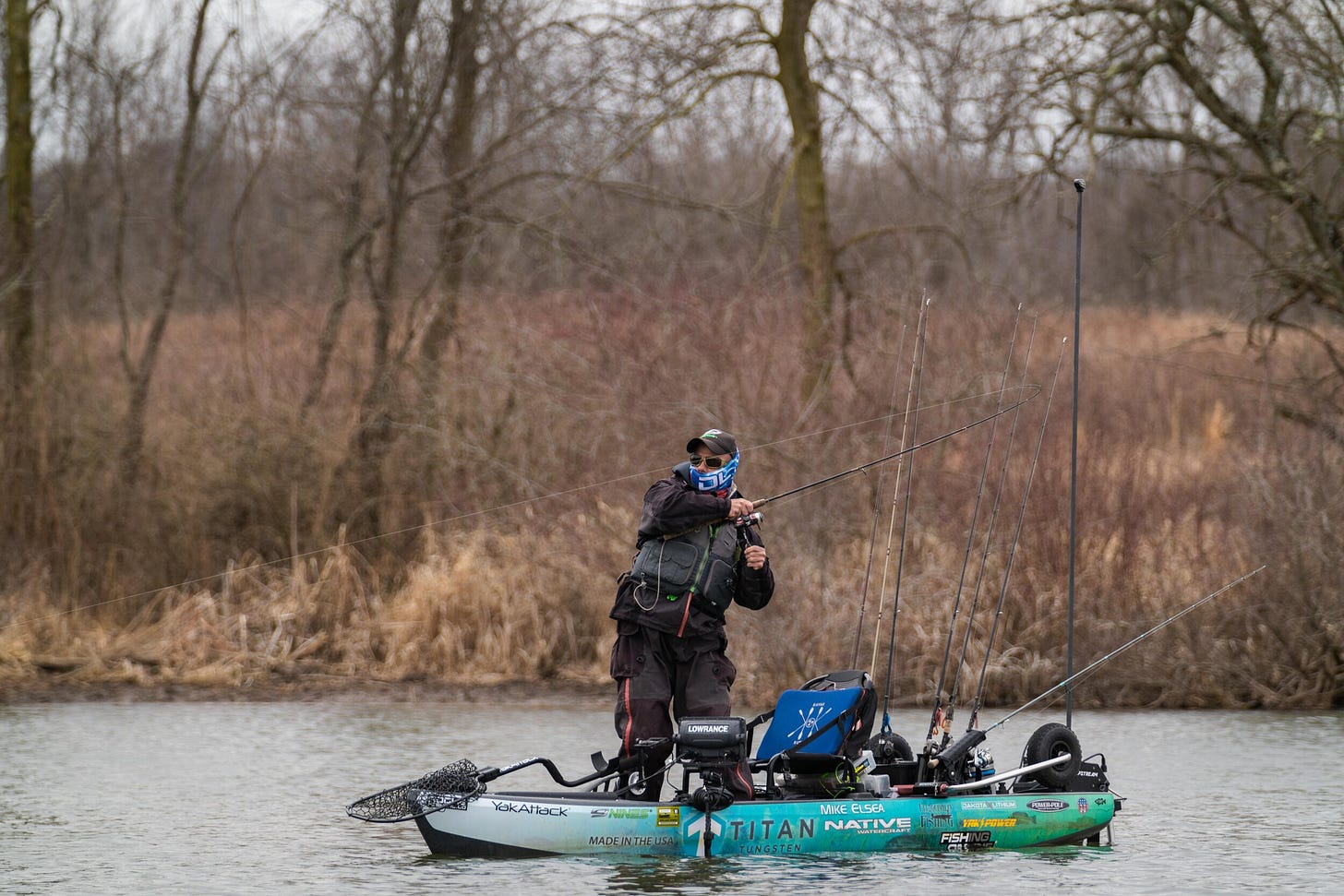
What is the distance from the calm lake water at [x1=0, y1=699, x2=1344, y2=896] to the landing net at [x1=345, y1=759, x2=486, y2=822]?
286 mm

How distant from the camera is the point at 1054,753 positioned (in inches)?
396

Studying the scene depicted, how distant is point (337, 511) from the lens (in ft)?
67.5

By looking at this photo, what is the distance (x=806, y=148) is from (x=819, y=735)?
12.6m

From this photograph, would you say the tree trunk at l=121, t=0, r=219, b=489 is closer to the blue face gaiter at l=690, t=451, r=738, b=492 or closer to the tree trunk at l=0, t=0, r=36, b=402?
the tree trunk at l=0, t=0, r=36, b=402

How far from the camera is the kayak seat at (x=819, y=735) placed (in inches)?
381

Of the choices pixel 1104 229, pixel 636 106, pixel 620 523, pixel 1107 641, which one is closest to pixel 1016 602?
pixel 1107 641

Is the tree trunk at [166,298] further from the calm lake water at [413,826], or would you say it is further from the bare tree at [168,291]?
the calm lake water at [413,826]

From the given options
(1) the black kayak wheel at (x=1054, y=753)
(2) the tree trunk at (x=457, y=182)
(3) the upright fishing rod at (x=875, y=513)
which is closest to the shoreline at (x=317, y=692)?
(3) the upright fishing rod at (x=875, y=513)

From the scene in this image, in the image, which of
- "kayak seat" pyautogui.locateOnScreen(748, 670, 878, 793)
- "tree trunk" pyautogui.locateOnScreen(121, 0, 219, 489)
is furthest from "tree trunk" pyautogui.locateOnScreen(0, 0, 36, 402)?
"kayak seat" pyautogui.locateOnScreen(748, 670, 878, 793)

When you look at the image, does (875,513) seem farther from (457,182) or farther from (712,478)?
(457,182)

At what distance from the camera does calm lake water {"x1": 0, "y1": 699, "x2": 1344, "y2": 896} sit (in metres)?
8.89

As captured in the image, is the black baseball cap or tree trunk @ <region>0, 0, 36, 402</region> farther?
tree trunk @ <region>0, 0, 36, 402</region>

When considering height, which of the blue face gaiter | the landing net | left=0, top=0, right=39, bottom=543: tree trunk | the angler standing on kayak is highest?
→ left=0, top=0, right=39, bottom=543: tree trunk

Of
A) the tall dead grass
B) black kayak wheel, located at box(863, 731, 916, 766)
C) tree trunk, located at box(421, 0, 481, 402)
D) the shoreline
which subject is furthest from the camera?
tree trunk, located at box(421, 0, 481, 402)
